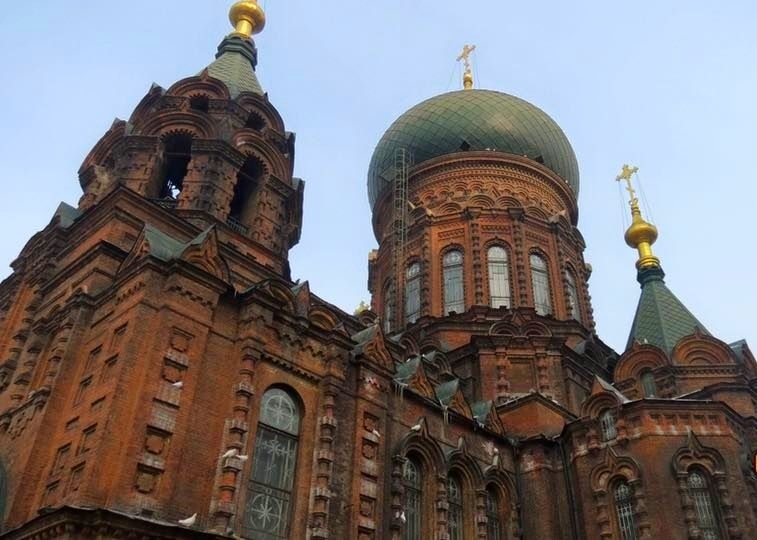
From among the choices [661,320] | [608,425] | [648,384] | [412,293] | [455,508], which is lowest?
[455,508]

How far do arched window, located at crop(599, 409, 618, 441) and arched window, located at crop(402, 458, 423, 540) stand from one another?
4424mm

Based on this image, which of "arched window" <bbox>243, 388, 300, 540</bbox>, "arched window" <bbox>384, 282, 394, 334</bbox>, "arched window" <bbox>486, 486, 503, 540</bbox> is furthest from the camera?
"arched window" <bbox>384, 282, 394, 334</bbox>

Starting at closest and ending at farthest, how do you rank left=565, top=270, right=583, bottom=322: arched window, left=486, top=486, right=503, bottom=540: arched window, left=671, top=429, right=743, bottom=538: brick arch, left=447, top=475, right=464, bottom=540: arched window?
1. left=671, top=429, right=743, bottom=538: brick arch
2. left=447, top=475, right=464, bottom=540: arched window
3. left=486, top=486, right=503, bottom=540: arched window
4. left=565, top=270, right=583, bottom=322: arched window

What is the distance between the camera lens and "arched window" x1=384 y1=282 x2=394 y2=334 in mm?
24219

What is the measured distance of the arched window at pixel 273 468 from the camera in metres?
11.2

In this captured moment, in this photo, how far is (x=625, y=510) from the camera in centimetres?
1531

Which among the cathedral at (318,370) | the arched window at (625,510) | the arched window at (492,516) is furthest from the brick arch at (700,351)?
the arched window at (492,516)

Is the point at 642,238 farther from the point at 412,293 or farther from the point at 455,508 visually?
the point at 455,508

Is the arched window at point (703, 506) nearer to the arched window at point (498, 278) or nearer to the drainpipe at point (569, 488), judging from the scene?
the drainpipe at point (569, 488)

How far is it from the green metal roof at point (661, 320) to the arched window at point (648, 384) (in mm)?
814

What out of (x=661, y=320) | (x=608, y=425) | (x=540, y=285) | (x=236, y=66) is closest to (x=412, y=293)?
(x=540, y=285)

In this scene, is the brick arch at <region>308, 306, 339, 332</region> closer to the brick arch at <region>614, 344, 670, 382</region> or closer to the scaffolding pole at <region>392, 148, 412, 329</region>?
the scaffolding pole at <region>392, 148, 412, 329</region>

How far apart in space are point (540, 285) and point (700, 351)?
525 centimetres

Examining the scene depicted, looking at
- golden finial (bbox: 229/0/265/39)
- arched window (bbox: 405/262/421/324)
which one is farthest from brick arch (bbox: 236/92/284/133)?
arched window (bbox: 405/262/421/324)
